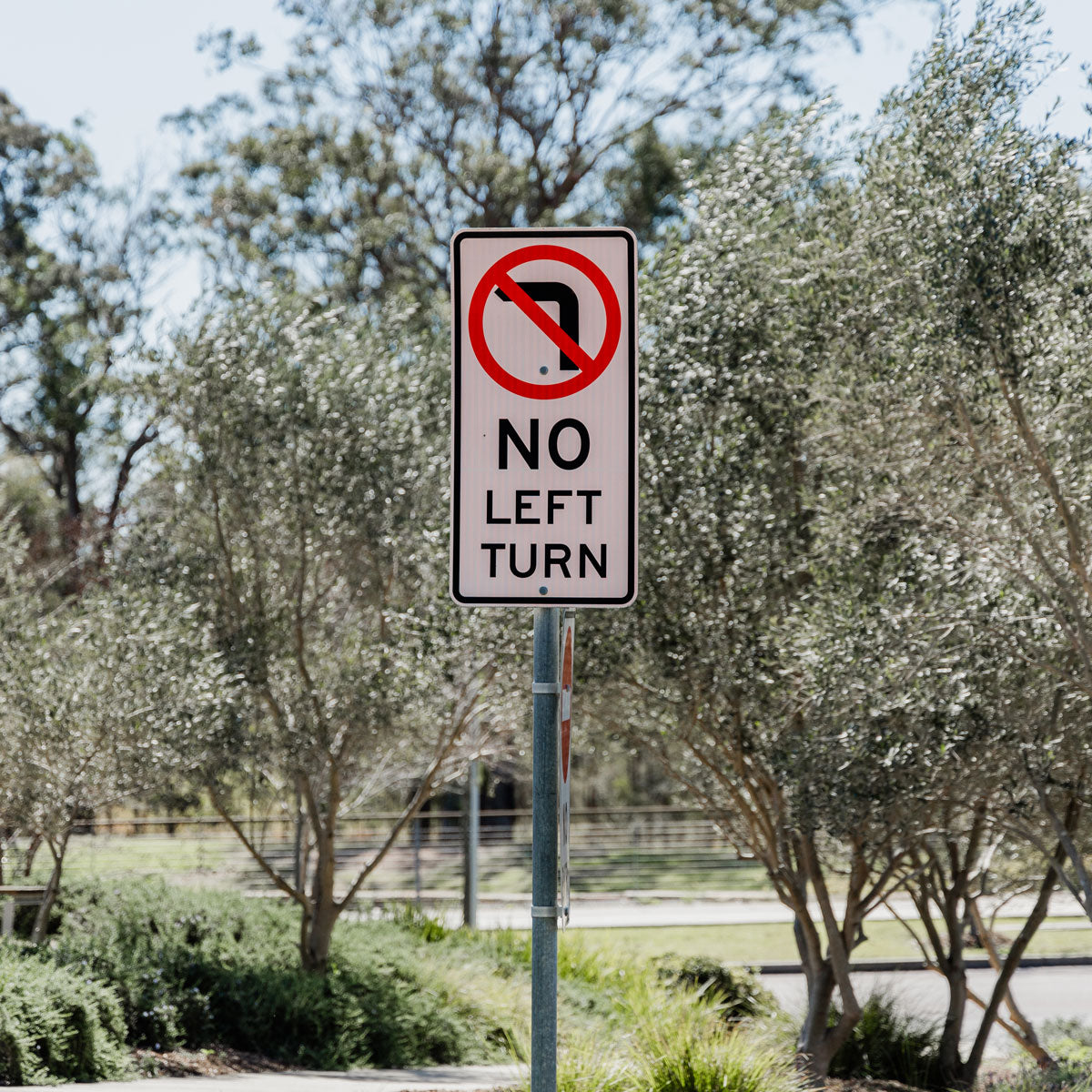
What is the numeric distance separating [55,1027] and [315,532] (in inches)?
183

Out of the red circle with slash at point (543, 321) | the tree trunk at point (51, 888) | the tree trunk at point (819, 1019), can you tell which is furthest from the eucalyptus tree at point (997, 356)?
the tree trunk at point (51, 888)

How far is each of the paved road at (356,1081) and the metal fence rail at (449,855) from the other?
10396 millimetres

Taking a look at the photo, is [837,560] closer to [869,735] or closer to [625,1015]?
[869,735]

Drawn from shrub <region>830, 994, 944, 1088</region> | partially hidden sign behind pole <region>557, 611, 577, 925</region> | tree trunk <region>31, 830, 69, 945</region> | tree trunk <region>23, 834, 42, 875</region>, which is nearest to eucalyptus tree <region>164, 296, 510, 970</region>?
tree trunk <region>31, 830, 69, 945</region>

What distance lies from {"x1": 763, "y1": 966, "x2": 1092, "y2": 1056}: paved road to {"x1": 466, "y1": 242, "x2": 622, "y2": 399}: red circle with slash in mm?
11277

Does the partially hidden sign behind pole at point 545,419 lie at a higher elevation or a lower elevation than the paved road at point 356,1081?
higher

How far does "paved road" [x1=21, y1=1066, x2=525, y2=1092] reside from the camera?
326 inches

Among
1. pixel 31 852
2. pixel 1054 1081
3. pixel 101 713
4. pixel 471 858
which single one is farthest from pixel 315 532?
pixel 1054 1081

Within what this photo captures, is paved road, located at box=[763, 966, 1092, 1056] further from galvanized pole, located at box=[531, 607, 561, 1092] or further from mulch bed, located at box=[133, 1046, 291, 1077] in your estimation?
galvanized pole, located at box=[531, 607, 561, 1092]

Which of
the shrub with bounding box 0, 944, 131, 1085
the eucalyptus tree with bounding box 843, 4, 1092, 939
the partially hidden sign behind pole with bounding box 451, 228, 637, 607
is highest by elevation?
the eucalyptus tree with bounding box 843, 4, 1092, 939

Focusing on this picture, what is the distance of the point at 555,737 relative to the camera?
2.69 meters

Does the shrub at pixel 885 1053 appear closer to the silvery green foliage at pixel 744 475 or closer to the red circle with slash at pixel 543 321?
the silvery green foliage at pixel 744 475

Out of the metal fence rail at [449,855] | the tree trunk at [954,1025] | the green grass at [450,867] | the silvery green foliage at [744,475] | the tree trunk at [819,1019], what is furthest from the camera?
the metal fence rail at [449,855]

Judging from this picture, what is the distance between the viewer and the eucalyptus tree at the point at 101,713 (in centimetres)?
993
